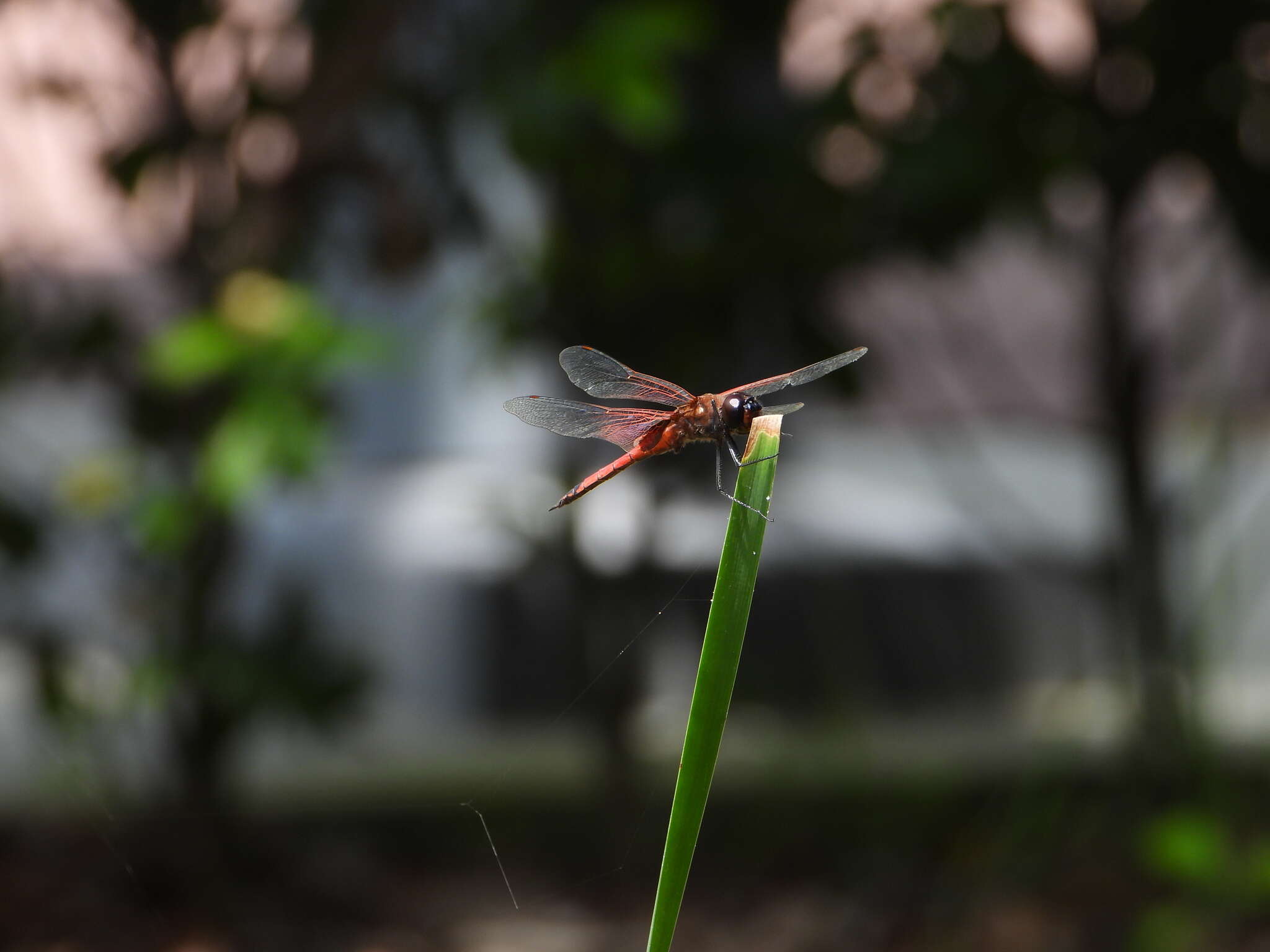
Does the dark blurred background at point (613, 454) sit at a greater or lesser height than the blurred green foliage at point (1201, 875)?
greater

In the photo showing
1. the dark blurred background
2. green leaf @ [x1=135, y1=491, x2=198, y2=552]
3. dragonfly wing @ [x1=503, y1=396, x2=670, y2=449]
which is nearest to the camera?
dragonfly wing @ [x1=503, y1=396, x2=670, y2=449]

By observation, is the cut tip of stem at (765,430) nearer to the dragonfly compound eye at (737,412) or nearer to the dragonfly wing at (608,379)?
the dragonfly compound eye at (737,412)

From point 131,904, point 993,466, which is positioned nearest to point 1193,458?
point 993,466

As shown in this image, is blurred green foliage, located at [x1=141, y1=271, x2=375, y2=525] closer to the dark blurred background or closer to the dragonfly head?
the dark blurred background

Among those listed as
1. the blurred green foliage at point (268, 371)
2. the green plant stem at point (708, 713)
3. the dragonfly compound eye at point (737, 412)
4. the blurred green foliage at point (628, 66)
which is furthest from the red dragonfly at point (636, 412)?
the blurred green foliage at point (628, 66)

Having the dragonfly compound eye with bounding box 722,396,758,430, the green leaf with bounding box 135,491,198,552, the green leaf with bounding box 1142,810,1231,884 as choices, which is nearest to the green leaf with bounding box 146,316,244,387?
the green leaf with bounding box 135,491,198,552

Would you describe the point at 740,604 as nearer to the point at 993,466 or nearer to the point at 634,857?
the point at 634,857
